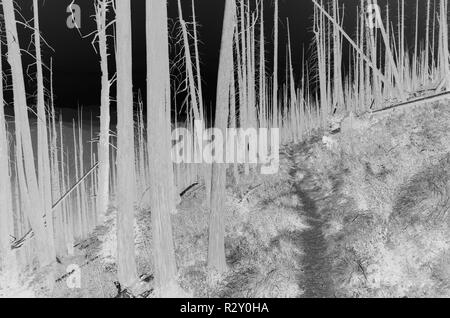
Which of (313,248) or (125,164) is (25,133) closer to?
(125,164)

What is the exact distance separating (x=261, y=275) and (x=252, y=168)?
388 inches

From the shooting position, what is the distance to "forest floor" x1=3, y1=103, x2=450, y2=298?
22.3 ft

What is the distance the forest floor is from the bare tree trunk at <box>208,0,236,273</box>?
42 centimetres

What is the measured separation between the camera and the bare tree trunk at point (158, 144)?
276 inches

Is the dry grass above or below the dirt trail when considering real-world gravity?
above

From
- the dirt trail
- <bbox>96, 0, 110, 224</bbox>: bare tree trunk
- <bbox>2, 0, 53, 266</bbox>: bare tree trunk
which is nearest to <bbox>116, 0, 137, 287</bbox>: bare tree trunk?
<bbox>2, 0, 53, 266</bbox>: bare tree trunk

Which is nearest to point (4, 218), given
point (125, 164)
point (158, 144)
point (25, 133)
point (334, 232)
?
point (25, 133)

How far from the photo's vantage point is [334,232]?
901 centimetres

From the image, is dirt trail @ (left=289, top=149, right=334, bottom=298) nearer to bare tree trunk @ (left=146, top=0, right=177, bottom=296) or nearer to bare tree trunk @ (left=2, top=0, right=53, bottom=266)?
bare tree trunk @ (left=146, top=0, right=177, bottom=296)

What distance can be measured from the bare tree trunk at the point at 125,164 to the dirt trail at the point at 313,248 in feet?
12.5

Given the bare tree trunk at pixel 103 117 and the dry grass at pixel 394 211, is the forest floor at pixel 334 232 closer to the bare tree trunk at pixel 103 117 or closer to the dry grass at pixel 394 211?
the dry grass at pixel 394 211
